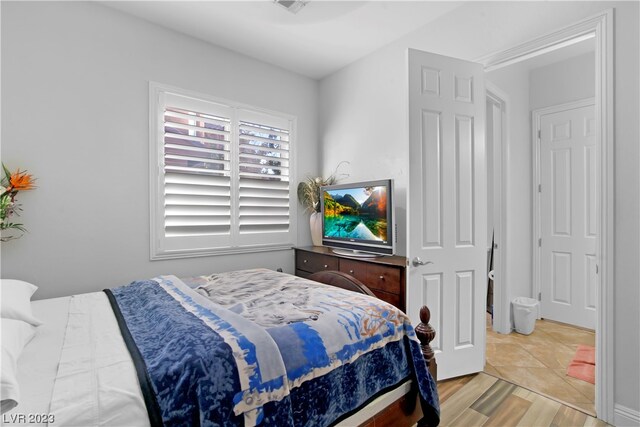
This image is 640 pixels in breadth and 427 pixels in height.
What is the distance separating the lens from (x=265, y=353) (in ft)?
3.71

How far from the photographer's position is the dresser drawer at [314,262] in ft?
10.4

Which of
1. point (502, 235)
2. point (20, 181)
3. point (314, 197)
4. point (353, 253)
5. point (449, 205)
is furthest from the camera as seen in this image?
point (314, 197)

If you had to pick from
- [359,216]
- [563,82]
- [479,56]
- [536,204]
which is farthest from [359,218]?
[563,82]

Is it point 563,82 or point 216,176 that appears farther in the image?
point 563,82

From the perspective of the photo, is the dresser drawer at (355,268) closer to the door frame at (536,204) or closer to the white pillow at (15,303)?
the white pillow at (15,303)

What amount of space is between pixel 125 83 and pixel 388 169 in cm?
259

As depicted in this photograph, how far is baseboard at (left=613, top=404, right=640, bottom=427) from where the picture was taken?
Result: 181 centimetres

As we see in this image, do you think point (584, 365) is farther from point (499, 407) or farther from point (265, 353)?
point (265, 353)

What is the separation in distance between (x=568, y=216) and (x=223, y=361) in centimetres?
412

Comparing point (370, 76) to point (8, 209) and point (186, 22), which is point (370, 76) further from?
point (8, 209)

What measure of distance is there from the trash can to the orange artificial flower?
4.57m

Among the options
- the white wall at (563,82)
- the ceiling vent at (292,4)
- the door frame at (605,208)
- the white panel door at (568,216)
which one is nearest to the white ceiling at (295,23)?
the ceiling vent at (292,4)

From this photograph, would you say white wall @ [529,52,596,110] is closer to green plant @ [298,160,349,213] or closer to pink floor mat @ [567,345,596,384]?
green plant @ [298,160,349,213]

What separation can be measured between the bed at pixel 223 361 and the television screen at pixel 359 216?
45.6 inches
